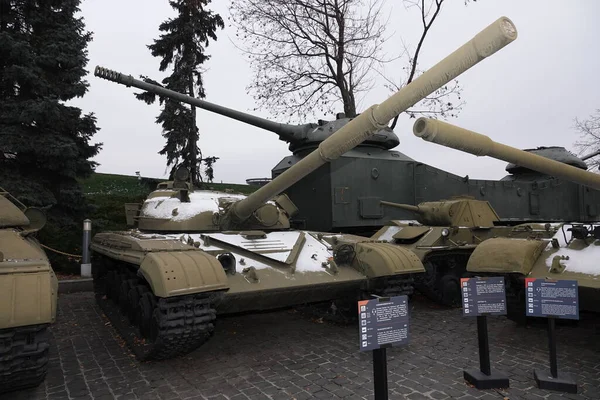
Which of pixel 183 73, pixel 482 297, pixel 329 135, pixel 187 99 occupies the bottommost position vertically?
pixel 482 297

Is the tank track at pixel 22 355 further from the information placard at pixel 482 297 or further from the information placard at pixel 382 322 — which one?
the information placard at pixel 482 297

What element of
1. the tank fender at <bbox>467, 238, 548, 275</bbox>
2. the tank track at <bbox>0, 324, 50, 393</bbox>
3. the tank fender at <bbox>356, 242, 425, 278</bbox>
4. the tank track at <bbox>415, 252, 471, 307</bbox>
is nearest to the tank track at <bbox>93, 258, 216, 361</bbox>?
the tank track at <bbox>0, 324, 50, 393</bbox>

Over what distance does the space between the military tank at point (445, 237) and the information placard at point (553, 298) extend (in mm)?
3095

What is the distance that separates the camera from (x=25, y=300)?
134 inches

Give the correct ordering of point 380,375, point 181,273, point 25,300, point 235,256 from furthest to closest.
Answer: point 235,256, point 181,273, point 25,300, point 380,375

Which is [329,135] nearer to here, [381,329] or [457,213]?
[457,213]

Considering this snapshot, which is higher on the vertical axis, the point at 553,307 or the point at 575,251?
the point at 575,251

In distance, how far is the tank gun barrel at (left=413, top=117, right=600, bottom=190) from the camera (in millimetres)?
3904

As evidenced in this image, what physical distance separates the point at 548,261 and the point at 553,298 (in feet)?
4.35

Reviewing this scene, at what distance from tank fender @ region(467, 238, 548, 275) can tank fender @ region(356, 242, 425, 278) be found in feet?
2.64

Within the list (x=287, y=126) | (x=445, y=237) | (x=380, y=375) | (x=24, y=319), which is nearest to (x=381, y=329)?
(x=380, y=375)

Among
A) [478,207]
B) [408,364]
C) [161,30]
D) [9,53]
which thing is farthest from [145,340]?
[161,30]

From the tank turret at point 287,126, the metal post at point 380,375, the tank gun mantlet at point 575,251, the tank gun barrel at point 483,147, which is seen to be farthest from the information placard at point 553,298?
the tank turret at point 287,126

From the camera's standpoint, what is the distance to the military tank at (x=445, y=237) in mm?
7949
